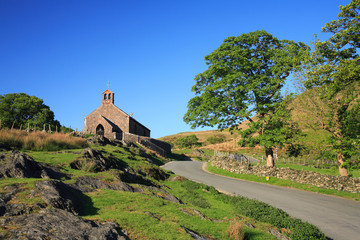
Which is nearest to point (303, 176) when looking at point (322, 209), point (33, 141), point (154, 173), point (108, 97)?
point (322, 209)

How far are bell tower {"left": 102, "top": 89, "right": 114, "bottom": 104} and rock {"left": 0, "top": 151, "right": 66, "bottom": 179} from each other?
50027mm

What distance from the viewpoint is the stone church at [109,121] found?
5486cm

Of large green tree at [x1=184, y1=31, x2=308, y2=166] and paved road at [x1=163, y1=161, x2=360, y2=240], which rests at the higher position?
large green tree at [x1=184, y1=31, x2=308, y2=166]

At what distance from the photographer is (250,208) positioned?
1262cm

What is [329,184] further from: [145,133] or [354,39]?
[145,133]

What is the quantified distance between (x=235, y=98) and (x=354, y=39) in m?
12.1

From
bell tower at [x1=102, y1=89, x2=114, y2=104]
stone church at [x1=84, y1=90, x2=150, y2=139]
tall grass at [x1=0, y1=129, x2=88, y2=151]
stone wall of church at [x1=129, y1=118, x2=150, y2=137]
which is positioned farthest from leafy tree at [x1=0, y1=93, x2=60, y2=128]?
tall grass at [x1=0, y1=129, x2=88, y2=151]

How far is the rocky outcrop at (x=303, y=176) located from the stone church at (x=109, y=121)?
3039cm

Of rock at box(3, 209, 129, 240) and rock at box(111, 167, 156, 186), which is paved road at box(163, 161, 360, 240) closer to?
rock at box(111, 167, 156, 186)

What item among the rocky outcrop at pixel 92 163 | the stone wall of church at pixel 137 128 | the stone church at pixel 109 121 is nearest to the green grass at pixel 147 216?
the rocky outcrop at pixel 92 163

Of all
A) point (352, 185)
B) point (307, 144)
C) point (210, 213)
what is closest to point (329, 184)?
point (352, 185)

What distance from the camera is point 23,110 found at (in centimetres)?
5884

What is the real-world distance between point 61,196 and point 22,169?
397 centimetres

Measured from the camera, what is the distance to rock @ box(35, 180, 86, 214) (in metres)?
7.61
